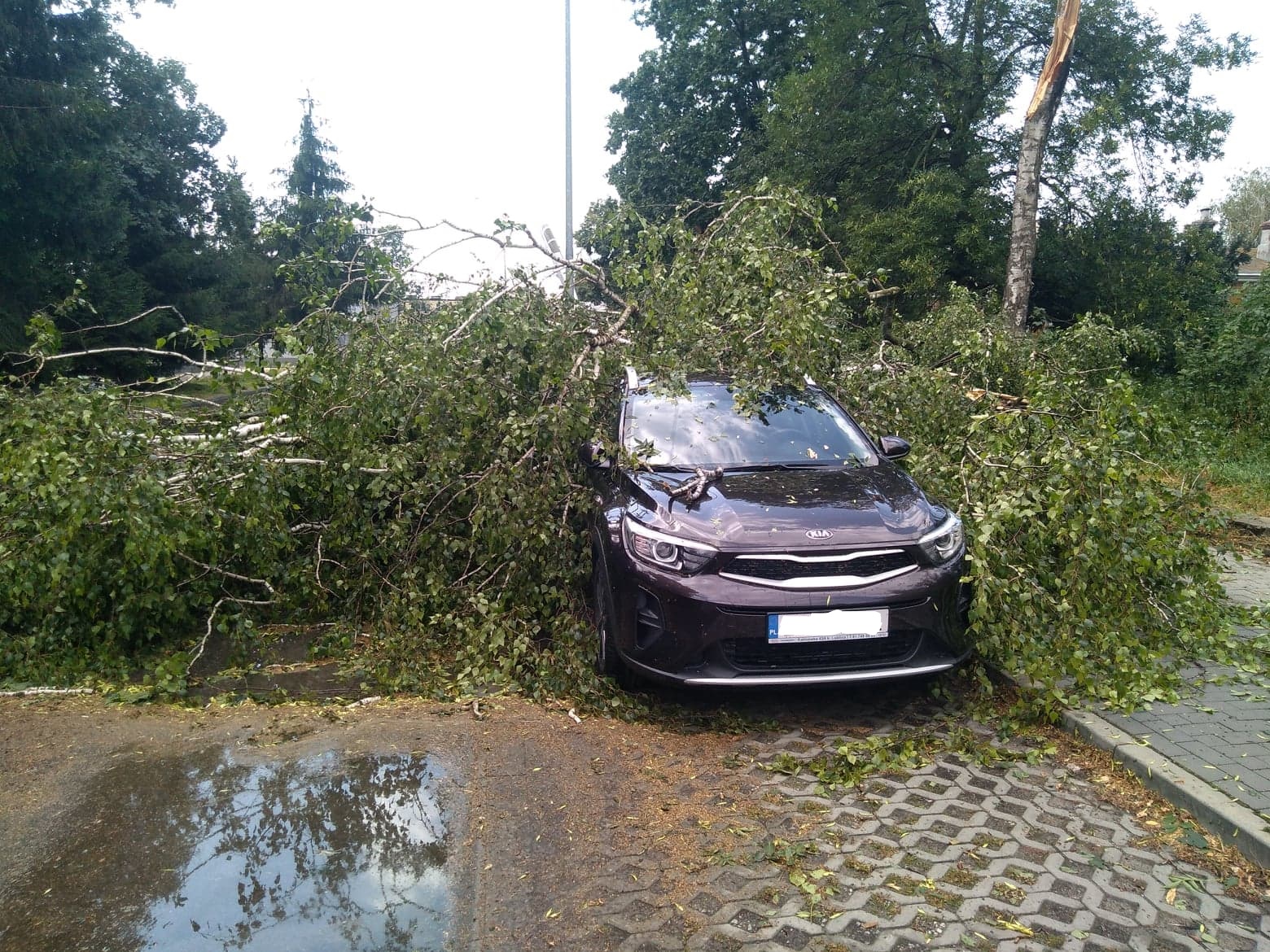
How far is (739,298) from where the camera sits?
25.0 feet

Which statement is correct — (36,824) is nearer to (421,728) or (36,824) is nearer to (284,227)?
(421,728)

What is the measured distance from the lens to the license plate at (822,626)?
A: 4484 millimetres

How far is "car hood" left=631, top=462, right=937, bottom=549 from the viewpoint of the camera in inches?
184

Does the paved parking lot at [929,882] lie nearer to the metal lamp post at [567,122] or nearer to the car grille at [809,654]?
the car grille at [809,654]

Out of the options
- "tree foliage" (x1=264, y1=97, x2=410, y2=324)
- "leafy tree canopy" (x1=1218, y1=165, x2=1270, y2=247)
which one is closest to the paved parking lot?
"tree foliage" (x1=264, y1=97, x2=410, y2=324)

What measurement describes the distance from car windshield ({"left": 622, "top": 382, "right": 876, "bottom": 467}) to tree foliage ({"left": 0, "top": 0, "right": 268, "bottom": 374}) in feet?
41.8

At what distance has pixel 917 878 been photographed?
338 cm

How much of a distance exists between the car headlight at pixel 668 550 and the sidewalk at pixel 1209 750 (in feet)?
6.27

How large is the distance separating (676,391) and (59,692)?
3908 mm

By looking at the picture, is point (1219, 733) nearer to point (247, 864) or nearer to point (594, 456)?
point (594, 456)

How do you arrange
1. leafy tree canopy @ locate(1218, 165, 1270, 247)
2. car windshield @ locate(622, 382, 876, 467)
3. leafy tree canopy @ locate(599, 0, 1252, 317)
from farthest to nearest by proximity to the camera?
leafy tree canopy @ locate(1218, 165, 1270, 247) → leafy tree canopy @ locate(599, 0, 1252, 317) → car windshield @ locate(622, 382, 876, 467)

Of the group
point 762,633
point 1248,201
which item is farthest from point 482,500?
point 1248,201

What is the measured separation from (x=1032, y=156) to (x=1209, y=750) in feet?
39.4

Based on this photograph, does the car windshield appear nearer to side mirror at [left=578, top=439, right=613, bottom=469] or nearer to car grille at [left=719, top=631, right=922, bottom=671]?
side mirror at [left=578, top=439, right=613, bottom=469]
